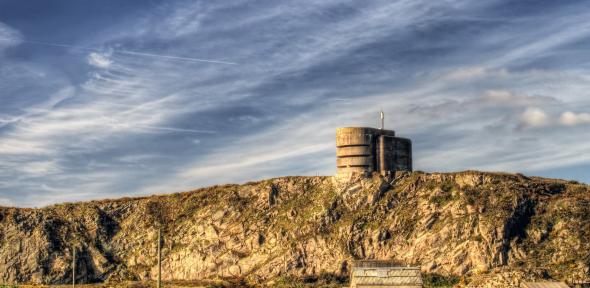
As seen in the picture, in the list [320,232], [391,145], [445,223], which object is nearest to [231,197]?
[320,232]

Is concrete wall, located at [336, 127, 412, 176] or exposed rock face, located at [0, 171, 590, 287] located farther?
concrete wall, located at [336, 127, 412, 176]

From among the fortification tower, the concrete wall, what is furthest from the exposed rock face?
the concrete wall

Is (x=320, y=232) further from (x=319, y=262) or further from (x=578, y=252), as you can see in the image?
(x=578, y=252)

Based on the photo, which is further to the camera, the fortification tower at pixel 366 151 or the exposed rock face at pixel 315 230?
the fortification tower at pixel 366 151

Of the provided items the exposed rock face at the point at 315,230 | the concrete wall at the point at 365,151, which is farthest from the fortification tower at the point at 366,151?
the exposed rock face at the point at 315,230

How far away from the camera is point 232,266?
11994 centimetres

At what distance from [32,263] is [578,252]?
82.0 m

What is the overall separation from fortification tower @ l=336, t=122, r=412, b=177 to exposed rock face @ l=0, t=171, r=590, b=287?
7.78ft

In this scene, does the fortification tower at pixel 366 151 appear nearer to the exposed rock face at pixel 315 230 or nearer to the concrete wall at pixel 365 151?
the concrete wall at pixel 365 151

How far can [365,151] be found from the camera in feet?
405

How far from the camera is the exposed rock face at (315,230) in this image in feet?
363

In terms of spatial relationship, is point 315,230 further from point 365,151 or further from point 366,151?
point 366,151

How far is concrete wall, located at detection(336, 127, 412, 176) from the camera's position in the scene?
404 ft

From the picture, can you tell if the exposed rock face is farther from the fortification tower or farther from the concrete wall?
the concrete wall
